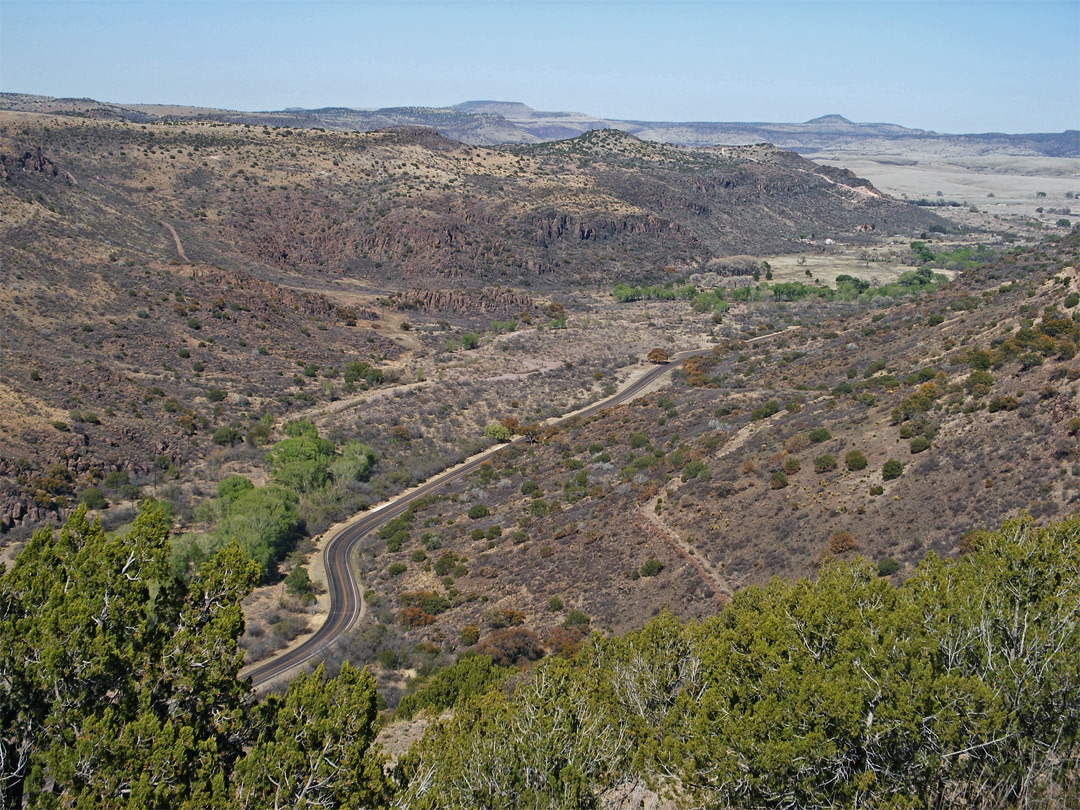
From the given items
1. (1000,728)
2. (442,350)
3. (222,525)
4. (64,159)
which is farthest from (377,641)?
(64,159)

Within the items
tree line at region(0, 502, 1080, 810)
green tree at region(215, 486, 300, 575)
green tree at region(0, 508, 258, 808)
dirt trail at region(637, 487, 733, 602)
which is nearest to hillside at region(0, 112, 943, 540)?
green tree at region(215, 486, 300, 575)

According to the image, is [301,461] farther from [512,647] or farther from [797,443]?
[797,443]

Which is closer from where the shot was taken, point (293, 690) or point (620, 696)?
point (293, 690)

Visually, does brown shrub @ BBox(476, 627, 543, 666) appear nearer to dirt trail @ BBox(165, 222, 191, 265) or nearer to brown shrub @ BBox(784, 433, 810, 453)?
brown shrub @ BBox(784, 433, 810, 453)

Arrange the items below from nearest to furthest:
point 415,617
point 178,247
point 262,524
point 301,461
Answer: point 415,617
point 262,524
point 301,461
point 178,247

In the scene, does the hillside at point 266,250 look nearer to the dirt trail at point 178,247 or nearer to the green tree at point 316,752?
the dirt trail at point 178,247

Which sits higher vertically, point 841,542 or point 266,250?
point 266,250

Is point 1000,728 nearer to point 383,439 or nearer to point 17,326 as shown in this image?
point 383,439

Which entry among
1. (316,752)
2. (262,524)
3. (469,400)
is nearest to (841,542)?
(316,752)

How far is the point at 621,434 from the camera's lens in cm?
5800

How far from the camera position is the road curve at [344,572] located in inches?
1380

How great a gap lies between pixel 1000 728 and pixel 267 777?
12075mm

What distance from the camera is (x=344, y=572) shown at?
44656 millimetres

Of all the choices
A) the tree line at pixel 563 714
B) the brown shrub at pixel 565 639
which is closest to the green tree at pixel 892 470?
the brown shrub at pixel 565 639
